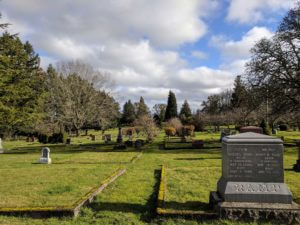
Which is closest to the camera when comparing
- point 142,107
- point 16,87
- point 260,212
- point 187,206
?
point 260,212

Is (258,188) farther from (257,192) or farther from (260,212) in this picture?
(260,212)

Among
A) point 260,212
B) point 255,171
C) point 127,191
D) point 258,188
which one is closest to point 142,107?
point 127,191

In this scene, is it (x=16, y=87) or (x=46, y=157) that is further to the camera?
(x=16, y=87)

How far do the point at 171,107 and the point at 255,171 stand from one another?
254ft

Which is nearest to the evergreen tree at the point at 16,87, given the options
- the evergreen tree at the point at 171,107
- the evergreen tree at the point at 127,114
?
the evergreen tree at the point at 127,114

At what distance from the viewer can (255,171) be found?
5.88 metres

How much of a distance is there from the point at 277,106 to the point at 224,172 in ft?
62.6

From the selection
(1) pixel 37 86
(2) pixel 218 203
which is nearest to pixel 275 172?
(2) pixel 218 203

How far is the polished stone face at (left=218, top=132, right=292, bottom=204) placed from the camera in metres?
5.72

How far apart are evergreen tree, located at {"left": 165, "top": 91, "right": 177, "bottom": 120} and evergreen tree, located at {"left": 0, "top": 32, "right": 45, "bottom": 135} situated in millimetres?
40812

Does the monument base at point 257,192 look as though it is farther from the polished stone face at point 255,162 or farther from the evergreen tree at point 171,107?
the evergreen tree at point 171,107

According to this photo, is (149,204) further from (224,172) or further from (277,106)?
(277,106)

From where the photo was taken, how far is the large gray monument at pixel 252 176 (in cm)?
566

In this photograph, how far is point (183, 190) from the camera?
318 inches
